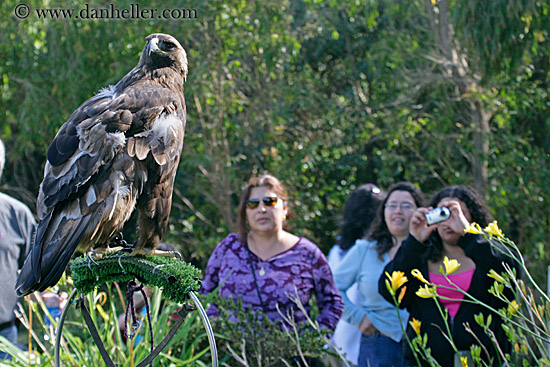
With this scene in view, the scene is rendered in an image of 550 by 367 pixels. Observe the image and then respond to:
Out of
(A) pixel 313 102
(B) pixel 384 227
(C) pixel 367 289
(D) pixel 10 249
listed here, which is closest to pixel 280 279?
(C) pixel 367 289

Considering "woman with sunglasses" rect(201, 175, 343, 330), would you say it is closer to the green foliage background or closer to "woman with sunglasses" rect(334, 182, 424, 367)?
"woman with sunglasses" rect(334, 182, 424, 367)

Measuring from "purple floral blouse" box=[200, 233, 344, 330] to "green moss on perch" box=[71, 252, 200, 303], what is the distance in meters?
1.37

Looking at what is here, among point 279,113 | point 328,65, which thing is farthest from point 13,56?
point 328,65

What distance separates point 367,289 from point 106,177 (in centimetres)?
220

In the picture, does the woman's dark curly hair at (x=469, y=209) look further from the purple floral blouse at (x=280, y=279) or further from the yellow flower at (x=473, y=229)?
the yellow flower at (x=473, y=229)

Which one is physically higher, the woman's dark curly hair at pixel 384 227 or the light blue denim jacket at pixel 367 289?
the woman's dark curly hair at pixel 384 227

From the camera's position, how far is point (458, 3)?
5.43 meters

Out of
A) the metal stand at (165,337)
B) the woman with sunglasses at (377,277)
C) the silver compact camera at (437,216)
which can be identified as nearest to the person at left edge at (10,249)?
Result: the metal stand at (165,337)

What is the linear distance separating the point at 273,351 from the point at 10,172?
6572 mm

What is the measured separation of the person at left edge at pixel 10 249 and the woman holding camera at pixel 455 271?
2.10m

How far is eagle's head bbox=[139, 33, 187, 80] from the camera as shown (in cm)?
220

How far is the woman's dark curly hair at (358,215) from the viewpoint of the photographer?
14.0 ft

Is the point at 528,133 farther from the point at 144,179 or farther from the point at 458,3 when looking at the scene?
the point at 144,179

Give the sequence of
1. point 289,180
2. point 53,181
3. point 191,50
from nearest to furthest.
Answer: point 53,181 < point 191,50 < point 289,180
